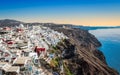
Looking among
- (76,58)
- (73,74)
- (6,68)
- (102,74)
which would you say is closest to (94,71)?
(102,74)

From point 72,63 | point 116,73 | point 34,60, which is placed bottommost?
point 116,73

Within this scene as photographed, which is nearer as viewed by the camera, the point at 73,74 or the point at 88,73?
the point at 73,74

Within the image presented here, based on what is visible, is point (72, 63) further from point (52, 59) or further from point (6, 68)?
point (6, 68)

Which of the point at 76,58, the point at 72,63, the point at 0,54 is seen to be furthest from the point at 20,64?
the point at 76,58

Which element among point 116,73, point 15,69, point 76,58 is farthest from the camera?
point 116,73

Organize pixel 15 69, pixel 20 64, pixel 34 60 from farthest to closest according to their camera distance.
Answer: pixel 34 60
pixel 20 64
pixel 15 69

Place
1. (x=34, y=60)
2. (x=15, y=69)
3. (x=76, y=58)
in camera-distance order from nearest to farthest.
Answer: (x=15, y=69) → (x=34, y=60) → (x=76, y=58)

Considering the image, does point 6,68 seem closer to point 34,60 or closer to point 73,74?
point 34,60

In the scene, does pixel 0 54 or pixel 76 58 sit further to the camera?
pixel 76 58

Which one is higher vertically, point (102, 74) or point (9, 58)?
point (9, 58)
